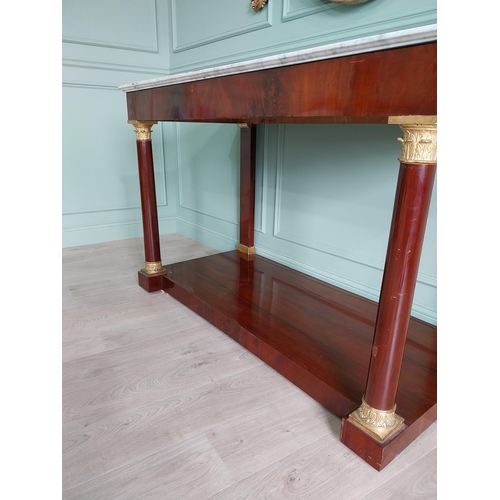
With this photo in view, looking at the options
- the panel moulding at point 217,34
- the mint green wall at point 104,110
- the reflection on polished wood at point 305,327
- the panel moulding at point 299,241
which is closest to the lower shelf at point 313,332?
the reflection on polished wood at point 305,327

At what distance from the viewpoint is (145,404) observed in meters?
1.05

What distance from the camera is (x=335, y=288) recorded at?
5.30 feet

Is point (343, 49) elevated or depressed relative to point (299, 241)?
elevated

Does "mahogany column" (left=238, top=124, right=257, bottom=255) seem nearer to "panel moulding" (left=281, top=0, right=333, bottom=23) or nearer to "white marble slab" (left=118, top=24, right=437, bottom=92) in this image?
"panel moulding" (left=281, top=0, right=333, bottom=23)

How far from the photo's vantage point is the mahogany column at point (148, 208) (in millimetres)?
1625

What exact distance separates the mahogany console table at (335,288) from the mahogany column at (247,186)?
0.10 meters

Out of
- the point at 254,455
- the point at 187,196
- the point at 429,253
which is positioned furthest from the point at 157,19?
the point at 254,455

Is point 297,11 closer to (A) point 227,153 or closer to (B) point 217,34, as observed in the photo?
(B) point 217,34

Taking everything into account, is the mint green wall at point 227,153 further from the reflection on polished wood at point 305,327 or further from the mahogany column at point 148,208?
the mahogany column at point 148,208

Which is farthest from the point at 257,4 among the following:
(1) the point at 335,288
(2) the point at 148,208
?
(1) the point at 335,288

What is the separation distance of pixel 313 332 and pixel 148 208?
36.1 inches
